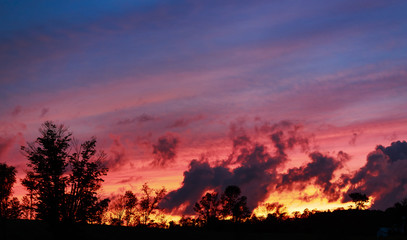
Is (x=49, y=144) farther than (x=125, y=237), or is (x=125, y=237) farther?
(x=125, y=237)

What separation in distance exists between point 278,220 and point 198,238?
10258 centimetres

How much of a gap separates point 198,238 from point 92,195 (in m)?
41.4

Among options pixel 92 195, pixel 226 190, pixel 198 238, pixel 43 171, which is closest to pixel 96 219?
pixel 92 195

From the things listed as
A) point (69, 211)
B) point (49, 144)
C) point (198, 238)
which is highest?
point (49, 144)

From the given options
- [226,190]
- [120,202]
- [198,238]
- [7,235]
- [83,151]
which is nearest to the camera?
[83,151]

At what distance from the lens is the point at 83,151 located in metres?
56.6

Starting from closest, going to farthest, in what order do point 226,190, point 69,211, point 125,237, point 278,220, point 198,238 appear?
point 69,211 < point 125,237 < point 198,238 < point 226,190 < point 278,220

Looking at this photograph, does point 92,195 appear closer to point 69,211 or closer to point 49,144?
point 69,211

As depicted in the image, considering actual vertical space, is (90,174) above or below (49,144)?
below

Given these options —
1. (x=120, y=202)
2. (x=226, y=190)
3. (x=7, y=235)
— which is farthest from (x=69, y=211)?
(x=226, y=190)

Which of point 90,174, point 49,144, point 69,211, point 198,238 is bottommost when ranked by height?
point 198,238

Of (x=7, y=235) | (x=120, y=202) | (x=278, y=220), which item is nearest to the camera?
(x=7, y=235)

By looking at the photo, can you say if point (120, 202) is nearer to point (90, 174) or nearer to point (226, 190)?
point (226, 190)

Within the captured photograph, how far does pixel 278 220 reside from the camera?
184 metres
